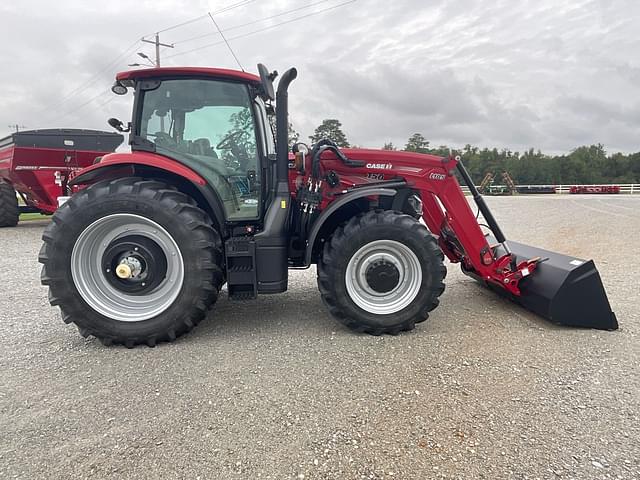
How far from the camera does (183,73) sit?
3.31 meters

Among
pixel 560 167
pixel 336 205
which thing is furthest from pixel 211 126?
pixel 560 167

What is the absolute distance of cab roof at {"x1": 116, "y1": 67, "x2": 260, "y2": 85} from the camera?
3.28 metres

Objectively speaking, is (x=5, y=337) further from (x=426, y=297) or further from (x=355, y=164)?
(x=426, y=297)

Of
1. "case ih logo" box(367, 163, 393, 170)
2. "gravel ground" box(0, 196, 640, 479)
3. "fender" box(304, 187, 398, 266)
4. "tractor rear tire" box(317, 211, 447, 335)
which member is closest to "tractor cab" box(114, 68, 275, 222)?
"fender" box(304, 187, 398, 266)

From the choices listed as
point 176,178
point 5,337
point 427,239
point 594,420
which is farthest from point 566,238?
point 5,337

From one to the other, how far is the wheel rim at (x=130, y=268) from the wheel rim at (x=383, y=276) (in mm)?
1472

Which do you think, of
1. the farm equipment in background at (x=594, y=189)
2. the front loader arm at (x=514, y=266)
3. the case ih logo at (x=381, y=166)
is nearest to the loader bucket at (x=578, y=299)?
the front loader arm at (x=514, y=266)

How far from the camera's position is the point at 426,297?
338 cm

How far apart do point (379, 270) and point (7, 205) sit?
12060 mm

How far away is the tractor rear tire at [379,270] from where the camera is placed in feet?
11.0

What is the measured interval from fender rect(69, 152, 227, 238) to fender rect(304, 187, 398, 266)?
2.56ft

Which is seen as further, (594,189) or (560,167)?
(560,167)

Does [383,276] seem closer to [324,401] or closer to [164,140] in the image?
[324,401]

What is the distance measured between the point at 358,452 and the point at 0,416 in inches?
80.9
